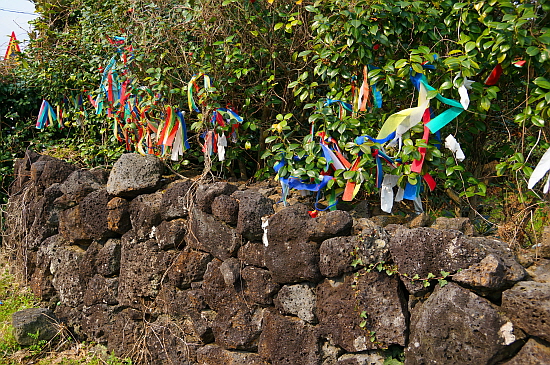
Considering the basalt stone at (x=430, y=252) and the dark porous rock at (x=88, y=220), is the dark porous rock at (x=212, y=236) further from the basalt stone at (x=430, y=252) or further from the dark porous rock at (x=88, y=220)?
the basalt stone at (x=430, y=252)

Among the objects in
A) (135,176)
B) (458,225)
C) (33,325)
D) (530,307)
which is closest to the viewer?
(530,307)

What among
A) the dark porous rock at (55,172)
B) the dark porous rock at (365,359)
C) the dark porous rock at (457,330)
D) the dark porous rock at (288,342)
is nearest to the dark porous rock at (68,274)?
the dark porous rock at (55,172)

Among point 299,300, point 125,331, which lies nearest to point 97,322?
point 125,331

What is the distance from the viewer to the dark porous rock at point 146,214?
12.3 ft

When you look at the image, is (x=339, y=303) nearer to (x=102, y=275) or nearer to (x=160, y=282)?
(x=160, y=282)

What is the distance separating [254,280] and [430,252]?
1.16 meters

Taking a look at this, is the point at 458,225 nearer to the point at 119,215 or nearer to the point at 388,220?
the point at 388,220

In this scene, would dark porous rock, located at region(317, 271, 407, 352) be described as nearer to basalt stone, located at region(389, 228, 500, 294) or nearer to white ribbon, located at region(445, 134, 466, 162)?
basalt stone, located at region(389, 228, 500, 294)

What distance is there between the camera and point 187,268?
349 centimetres

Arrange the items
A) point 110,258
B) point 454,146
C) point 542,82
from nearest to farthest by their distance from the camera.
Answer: point 542,82, point 454,146, point 110,258

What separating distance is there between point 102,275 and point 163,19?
2115 mm

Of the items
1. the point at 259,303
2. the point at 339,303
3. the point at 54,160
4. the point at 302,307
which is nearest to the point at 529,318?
the point at 339,303

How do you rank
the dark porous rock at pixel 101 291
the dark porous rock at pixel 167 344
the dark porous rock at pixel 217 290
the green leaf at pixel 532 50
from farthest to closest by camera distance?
the dark porous rock at pixel 101 291, the dark porous rock at pixel 167 344, the dark porous rock at pixel 217 290, the green leaf at pixel 532 50

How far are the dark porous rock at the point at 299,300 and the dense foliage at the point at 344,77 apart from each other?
587 millimetres
